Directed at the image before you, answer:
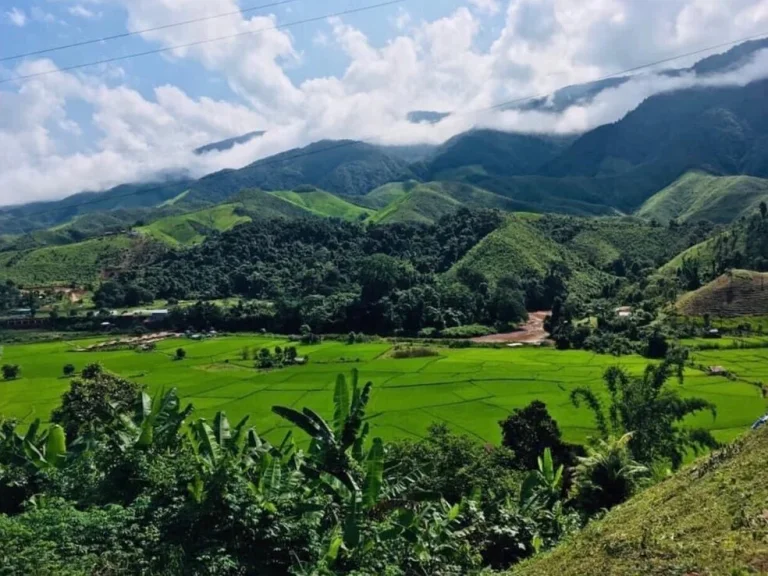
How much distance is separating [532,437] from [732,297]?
54980mm

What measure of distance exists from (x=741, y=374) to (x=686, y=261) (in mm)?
54372

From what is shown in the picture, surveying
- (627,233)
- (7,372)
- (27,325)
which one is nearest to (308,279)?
(27,325)

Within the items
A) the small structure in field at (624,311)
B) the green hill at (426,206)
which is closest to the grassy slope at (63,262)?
the green hill at (426,206)

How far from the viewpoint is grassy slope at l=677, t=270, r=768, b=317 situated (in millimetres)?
67750

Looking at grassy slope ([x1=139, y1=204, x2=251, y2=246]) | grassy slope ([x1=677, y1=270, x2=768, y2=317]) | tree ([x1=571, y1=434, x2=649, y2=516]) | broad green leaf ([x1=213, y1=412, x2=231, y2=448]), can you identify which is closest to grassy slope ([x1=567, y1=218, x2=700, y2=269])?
grassy slope ([x1=677, y1=270, x2=768, y2=317])

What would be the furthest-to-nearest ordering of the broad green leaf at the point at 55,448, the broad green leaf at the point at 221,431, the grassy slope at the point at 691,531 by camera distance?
1. the broad green leaf at the point at 55,448
2. the broad green leaf at the point at 221,431
3. the grassy slope at the point at 691,531

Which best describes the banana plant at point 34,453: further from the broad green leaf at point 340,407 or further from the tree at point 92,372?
the tree at point 92,372

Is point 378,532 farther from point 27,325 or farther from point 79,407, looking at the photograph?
point 27,325

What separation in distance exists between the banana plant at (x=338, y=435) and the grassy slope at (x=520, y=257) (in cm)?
8007

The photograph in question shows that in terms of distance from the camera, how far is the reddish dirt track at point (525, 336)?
6812 centimetres

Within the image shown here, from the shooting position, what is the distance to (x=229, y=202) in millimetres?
192625

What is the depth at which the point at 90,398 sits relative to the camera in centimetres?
3084

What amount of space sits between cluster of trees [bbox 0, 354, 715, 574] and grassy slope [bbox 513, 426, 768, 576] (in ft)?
9.72

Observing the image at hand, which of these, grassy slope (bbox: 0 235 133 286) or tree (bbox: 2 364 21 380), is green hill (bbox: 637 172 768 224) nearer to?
grassy slope (bbox: 0 235 133 286)
